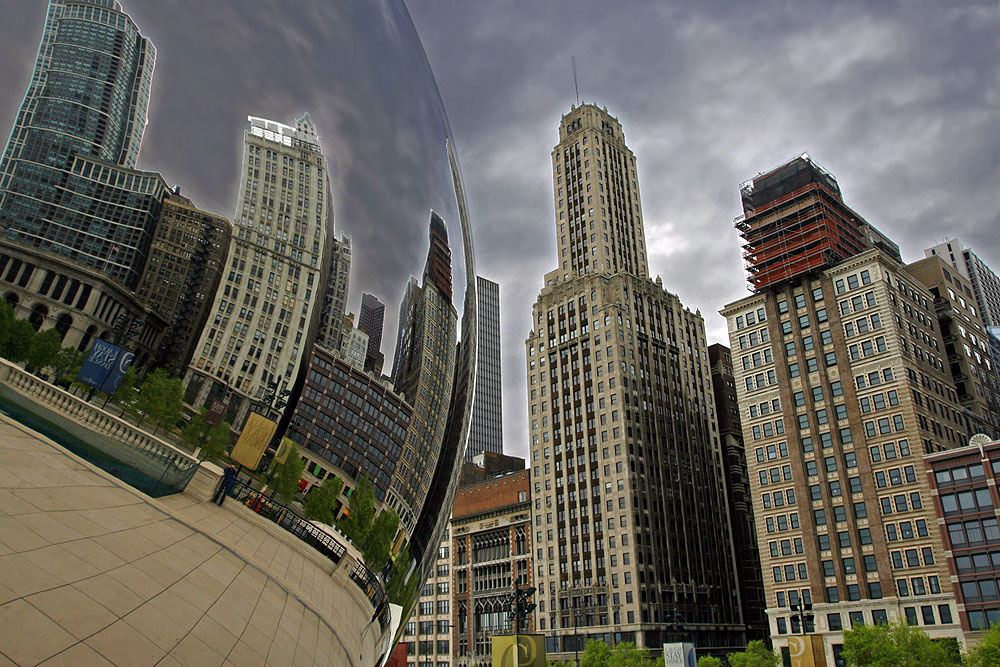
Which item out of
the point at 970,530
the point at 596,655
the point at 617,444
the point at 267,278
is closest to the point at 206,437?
the point at 267,278

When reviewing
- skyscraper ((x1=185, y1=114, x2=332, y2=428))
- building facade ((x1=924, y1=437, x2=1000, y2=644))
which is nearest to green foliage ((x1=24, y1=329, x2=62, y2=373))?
skyscraper ((x1=185, y1=114, x2=332, y2=428))

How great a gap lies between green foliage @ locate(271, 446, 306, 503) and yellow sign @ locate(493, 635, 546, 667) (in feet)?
95.9

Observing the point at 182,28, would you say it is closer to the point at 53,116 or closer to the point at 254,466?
the point at 53,116

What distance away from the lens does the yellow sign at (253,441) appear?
5.80 feet

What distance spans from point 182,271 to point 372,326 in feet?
2.07

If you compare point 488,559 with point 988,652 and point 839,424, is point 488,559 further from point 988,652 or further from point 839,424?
point 988,652

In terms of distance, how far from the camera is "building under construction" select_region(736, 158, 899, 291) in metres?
78.7

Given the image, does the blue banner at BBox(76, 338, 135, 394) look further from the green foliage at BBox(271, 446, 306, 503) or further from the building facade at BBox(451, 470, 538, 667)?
the building facade at BBox(451, 470, 538, 667)

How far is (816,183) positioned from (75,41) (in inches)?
3626

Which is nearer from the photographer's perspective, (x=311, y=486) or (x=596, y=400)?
(x=311, y=486)

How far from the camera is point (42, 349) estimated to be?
4.67 feet

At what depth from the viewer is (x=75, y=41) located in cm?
165

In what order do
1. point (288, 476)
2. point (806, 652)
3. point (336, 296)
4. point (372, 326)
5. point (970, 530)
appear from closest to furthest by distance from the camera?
point (288, 476) → point (336, 296) → point (372, 326) → point (806, 652) → point (970, 530)

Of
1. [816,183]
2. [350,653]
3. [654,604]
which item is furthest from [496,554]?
[350,653]
